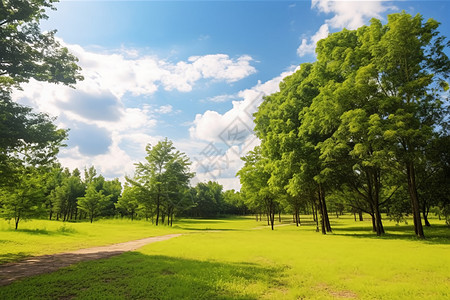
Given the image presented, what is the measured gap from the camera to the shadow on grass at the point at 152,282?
762cm

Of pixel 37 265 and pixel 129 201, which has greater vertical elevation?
pixel 129 201

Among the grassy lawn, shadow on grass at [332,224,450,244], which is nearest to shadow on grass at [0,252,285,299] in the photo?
the grassy lawn

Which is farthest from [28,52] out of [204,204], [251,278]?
[204,204]

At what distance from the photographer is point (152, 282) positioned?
8.76 meters

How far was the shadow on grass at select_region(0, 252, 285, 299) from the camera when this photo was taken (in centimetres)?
762

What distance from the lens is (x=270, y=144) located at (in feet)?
95.0

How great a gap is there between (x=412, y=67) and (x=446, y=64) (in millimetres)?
2723

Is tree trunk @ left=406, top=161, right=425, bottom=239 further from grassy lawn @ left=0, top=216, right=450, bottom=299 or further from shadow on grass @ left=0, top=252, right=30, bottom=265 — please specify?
shadow on grass @ left=0, top=252, right=30, bottom=265

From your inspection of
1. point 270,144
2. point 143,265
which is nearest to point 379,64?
point 270,144

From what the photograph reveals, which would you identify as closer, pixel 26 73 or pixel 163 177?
pixel 26 73

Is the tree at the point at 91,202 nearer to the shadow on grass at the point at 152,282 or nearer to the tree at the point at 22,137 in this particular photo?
the tree at the point at 22,137

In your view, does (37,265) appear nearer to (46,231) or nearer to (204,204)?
(46,231)

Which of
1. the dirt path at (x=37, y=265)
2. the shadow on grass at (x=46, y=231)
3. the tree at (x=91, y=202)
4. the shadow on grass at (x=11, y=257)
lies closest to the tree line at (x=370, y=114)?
the dirt path at (x=37, y=265)

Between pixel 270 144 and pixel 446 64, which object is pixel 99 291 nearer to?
pixel 270 144
